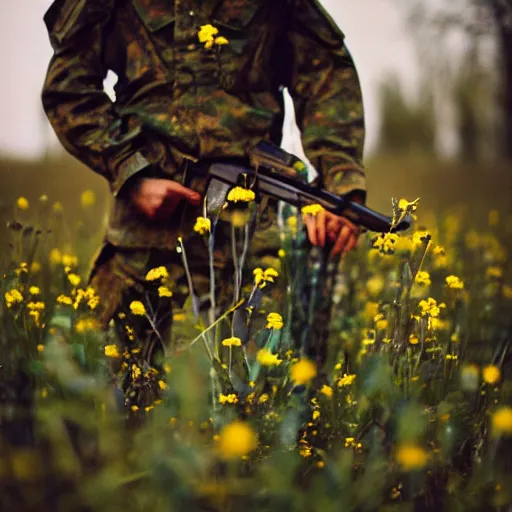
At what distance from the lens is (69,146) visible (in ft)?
7.83

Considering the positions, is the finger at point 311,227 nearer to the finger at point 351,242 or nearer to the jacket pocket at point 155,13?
the finger at point 351,242

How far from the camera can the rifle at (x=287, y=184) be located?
2.32 m

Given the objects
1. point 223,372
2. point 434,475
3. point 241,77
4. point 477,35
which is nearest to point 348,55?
point 241,77

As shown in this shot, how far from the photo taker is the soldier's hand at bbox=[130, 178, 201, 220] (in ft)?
7.46

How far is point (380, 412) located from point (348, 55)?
4.18ft

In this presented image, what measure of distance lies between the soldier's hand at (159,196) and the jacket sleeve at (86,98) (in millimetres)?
59

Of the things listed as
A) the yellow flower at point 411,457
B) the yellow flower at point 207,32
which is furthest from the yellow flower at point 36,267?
the yellow flower at point 411,457

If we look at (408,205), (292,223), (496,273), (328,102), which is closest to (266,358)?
(408,205)

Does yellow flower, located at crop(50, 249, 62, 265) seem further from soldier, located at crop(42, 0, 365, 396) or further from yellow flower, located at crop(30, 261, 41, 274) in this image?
soldier, located at crop(42, 0, 365, 396)

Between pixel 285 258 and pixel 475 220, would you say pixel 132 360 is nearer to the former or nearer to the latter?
pixel 285 258

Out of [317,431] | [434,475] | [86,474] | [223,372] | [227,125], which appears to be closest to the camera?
[86,474]

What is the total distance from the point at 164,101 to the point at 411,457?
1.39m

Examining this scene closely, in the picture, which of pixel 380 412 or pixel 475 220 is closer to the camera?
pixel 380 412

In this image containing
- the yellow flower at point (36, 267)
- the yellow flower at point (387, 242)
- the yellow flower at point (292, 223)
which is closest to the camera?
the yellow flower at point (387, 242)
